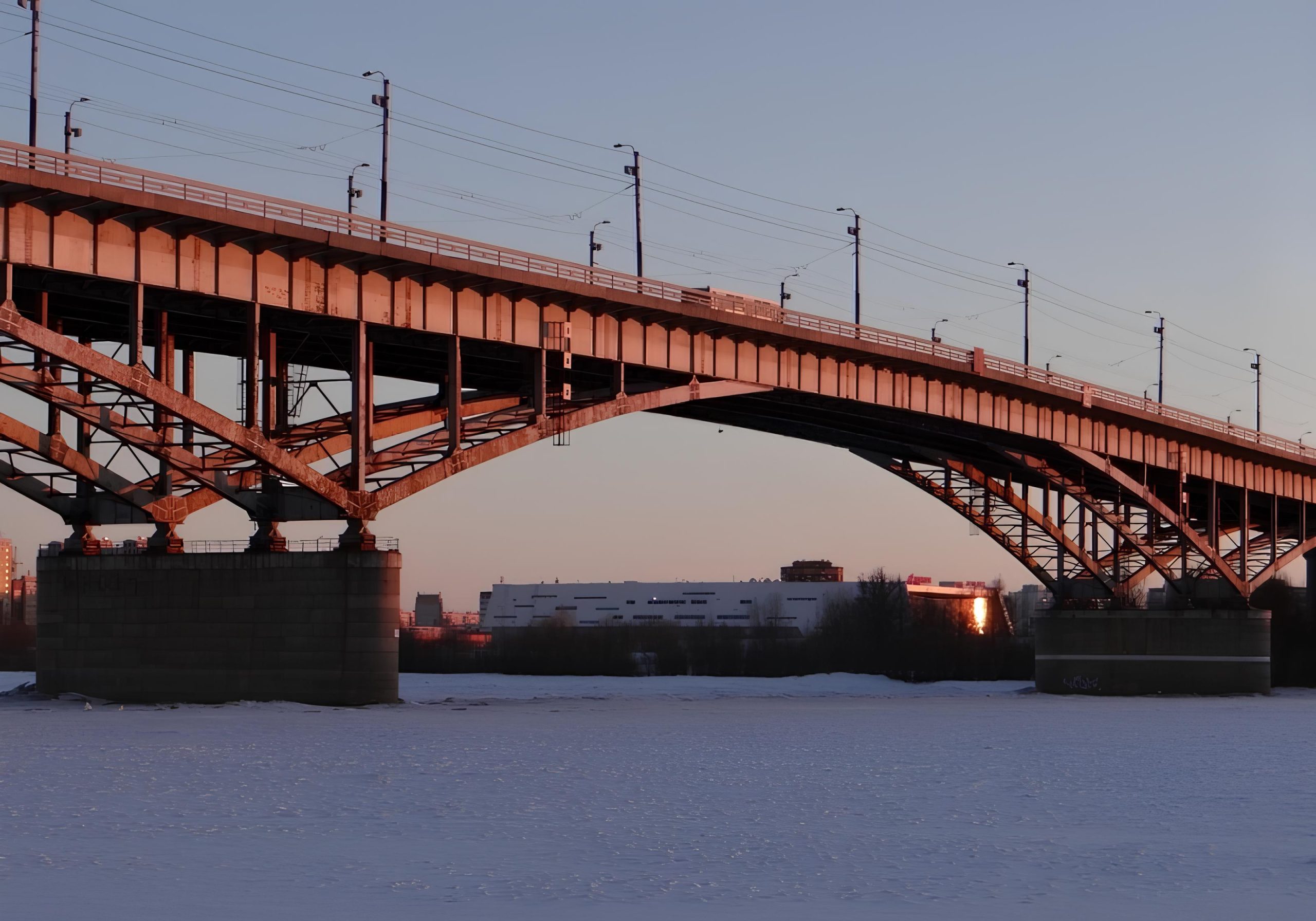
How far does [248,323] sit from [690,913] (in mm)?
30985

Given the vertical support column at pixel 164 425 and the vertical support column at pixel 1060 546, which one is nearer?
the vertical support column at pixel 164 425

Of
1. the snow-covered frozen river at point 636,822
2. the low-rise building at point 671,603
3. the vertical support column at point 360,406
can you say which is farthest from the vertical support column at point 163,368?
the low-rise building at point 671,603

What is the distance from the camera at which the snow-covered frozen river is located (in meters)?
14.8

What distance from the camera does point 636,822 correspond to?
20.0m

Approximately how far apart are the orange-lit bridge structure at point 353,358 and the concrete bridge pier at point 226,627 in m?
1.00

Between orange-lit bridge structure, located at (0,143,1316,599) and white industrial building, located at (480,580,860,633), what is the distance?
105615 mm

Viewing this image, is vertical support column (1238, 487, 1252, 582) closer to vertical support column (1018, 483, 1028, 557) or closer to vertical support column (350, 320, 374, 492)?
vertical support column (1018, 483, 1028, 557)

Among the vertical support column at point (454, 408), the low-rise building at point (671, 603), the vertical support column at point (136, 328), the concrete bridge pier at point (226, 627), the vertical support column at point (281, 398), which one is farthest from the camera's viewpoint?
the low-rise building at point (671, 603)

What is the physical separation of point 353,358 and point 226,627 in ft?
26.9

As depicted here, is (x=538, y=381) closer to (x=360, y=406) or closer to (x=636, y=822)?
(x=360, y=406)

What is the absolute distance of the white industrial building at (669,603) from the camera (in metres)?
176

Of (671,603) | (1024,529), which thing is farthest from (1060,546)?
(671,603)

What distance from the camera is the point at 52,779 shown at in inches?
938

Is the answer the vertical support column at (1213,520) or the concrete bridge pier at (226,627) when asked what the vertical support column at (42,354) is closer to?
the concrete bridge pier at (226,627)
